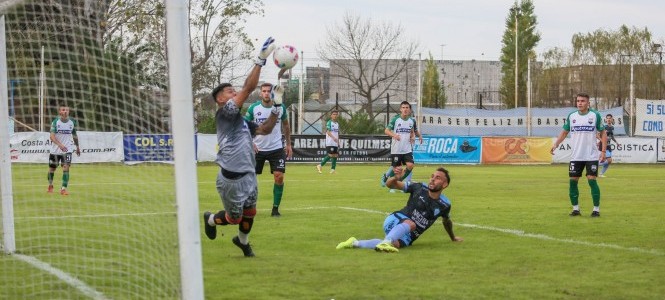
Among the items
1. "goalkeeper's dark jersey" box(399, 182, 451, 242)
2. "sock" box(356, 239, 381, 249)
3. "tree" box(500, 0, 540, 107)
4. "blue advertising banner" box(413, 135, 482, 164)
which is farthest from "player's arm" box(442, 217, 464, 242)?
"tree" box(500, 0, 540, 107)

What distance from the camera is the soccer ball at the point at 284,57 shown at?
32.4ft

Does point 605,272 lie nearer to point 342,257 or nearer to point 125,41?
point 342,257

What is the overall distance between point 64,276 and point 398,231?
405cm

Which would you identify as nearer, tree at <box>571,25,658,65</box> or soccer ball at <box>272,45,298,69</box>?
soccer ball at <box>272,45,298,69</box>

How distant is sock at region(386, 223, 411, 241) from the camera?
1097 cm

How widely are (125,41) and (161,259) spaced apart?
12.0 feet

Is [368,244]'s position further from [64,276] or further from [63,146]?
[63,146]

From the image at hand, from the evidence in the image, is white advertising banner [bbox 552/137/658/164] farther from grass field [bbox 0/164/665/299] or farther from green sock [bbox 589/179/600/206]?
green sock [bbox 589/179/600/206]

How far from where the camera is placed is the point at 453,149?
4216 cm

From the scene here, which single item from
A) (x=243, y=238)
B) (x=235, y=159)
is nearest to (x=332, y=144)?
(x=243, y=238)

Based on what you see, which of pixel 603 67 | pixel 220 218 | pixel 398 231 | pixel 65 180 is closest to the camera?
pixel 220 218

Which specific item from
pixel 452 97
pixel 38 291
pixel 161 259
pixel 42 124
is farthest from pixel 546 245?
pixel 452 97

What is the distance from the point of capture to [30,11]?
1000 cm

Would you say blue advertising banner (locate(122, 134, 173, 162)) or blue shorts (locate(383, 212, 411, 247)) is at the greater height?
blue advertising banner (locate(122, 134, 173, 162))
